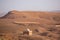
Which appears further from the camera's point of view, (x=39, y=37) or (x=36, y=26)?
(x=36, y=26)

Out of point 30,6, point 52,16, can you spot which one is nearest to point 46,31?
point 52,16

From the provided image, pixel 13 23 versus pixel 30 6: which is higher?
pixel 30 6

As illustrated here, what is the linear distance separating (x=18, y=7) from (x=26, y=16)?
32 cm

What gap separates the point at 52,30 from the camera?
4340mm

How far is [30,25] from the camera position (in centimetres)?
444

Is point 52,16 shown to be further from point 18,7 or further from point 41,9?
point 18,7

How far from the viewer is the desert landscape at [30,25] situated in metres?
4.20

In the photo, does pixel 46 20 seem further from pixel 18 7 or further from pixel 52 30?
pixel 18 7

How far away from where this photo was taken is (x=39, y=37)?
416 centimetres

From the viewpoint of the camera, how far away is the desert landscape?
420 cm

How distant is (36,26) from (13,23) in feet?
1.98

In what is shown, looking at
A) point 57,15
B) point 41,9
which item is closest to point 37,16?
point 41,9

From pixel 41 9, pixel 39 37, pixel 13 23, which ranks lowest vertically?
pixel 39 37

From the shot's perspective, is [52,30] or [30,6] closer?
[52,30]
